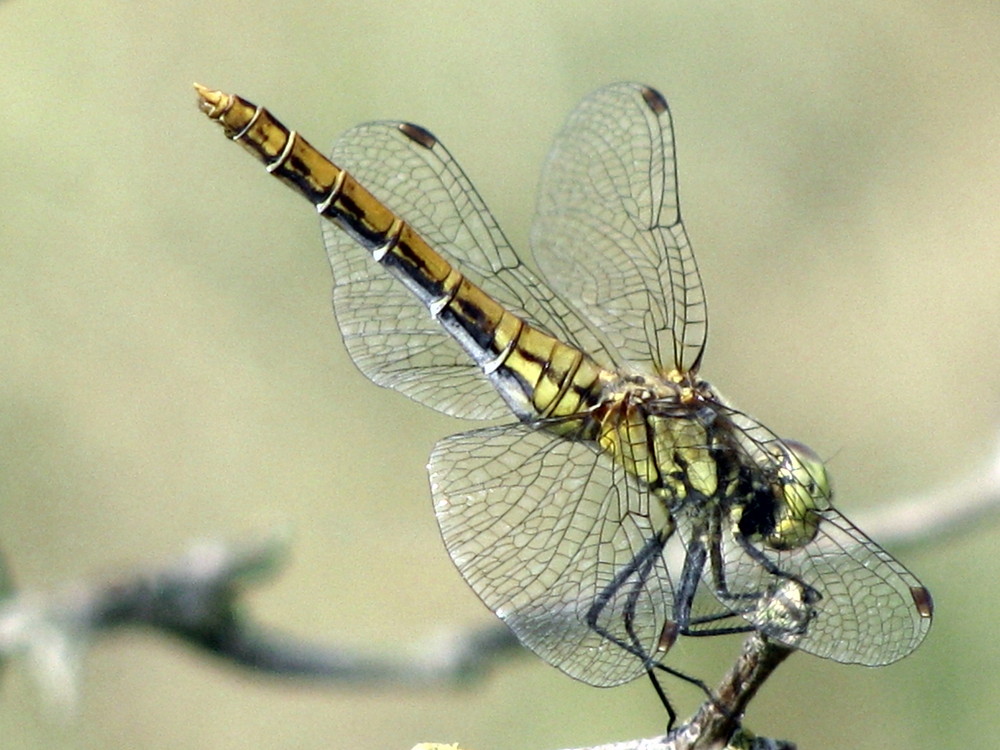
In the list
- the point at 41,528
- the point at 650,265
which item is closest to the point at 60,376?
the point at 41,528

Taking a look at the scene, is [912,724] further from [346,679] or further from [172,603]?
[172,603]

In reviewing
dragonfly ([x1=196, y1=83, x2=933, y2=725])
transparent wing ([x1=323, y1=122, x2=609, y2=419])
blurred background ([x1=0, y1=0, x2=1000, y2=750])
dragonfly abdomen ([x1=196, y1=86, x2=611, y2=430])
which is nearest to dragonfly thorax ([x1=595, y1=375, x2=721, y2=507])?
dragonfly ([x1=196, y1=83, x2=933, y2=725])

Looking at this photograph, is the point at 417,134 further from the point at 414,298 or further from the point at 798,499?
the point at 798,499

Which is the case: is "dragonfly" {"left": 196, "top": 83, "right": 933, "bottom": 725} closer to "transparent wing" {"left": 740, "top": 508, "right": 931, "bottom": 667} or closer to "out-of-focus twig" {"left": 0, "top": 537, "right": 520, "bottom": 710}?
"transparent wing" {"left": 740, "top": 508, "right": 931, "bottom": 667}

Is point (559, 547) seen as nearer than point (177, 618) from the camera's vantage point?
Yes

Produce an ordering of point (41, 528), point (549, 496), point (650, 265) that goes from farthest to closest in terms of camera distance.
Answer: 1. point (41, 528)
2. point (650, 265)
3. point (549, 496)

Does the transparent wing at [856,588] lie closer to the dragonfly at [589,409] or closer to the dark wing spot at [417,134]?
the dragonfly at [589,409]

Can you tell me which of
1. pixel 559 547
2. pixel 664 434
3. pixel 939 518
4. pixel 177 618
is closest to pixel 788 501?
pixel 664 434

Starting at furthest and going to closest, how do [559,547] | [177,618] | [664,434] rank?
[177,618] → [664,434] → [559,547]
